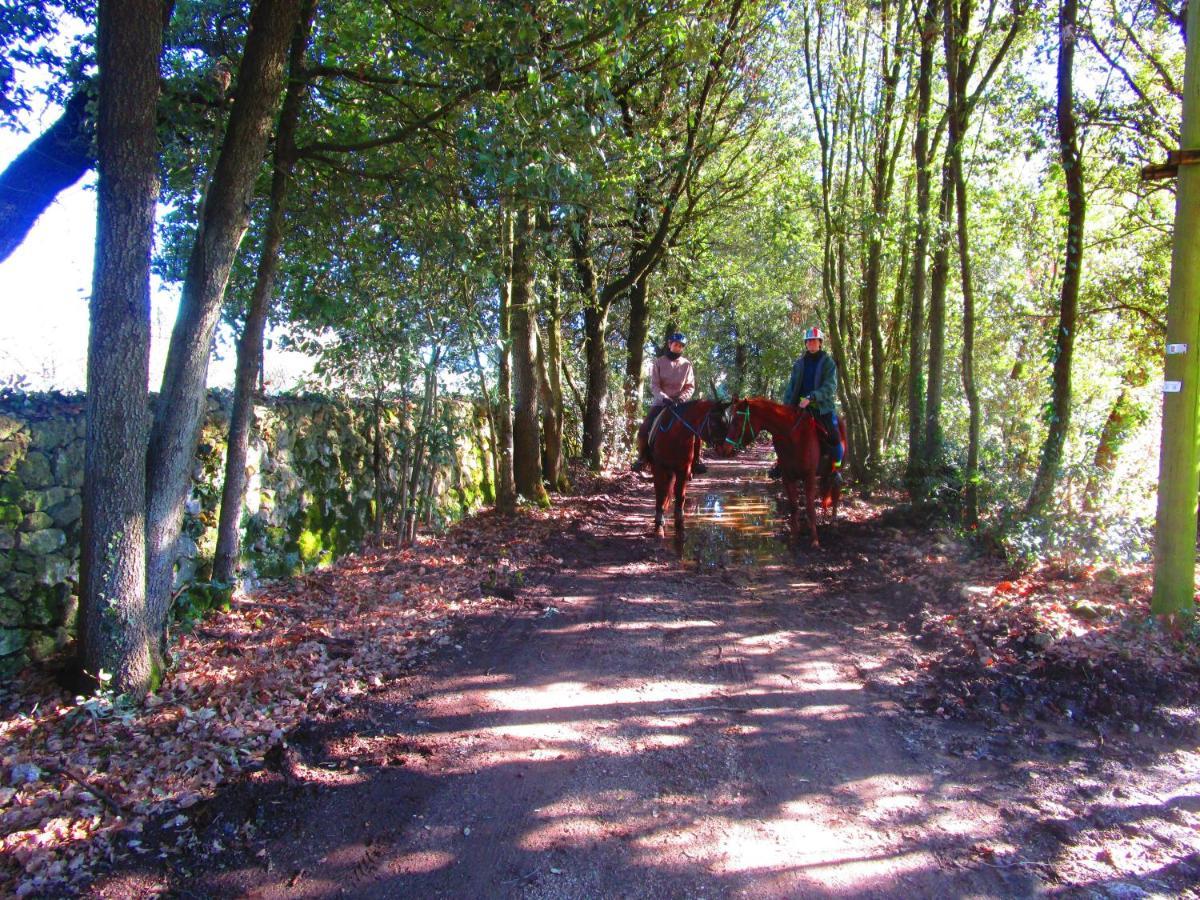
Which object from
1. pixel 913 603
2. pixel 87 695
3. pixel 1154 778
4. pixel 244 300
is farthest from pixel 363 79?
pixel 1154 778

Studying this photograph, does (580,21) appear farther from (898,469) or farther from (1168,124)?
(898,469)

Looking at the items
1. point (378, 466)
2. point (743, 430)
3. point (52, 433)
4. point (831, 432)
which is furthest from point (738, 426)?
point (52, 433)

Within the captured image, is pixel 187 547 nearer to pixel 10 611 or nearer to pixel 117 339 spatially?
pixel 10 611

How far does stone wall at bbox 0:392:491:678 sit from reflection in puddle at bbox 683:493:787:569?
4.02m

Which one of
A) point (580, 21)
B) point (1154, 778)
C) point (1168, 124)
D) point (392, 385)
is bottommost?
point (1154, 778)

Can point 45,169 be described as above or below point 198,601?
above

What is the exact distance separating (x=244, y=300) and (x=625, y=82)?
827 cm

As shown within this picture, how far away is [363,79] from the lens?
7105mm

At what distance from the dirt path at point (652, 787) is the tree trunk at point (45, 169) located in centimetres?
503

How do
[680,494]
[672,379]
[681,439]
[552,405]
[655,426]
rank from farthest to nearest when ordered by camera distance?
[552,405] < [672,379] < [655,426] < [680,494] < [681,439]

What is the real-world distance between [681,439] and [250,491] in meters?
5.80

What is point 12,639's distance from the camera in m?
4.90

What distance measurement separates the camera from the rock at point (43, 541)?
5.02 meters

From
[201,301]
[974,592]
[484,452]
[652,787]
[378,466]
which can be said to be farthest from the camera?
[484,452]
